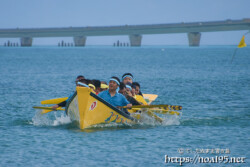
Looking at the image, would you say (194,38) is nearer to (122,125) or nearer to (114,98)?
(122,125)

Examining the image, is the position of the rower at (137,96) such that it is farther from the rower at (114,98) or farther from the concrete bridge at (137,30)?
the concrete bridge at (137,30)

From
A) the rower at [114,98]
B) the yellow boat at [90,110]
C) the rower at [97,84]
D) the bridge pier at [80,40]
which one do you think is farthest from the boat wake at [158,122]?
the bridge pier at [80,40]

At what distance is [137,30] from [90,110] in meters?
134

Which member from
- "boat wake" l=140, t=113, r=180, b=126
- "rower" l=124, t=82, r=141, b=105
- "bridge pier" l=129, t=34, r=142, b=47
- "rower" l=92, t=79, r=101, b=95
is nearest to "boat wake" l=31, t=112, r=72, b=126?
"rower" l=92, t=79, r=101, b=95

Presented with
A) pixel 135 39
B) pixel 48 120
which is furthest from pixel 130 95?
pixel 135 39

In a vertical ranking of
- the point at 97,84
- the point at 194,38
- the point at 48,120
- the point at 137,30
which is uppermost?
the point at 137,30

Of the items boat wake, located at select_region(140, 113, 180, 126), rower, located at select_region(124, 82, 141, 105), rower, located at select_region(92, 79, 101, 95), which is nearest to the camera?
rower, located at select_region(124, 82, 141, 105)

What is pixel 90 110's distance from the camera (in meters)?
16.5

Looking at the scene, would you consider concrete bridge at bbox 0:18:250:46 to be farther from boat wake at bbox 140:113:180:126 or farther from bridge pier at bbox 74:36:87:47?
boat wake at bbox 140:113:180:126

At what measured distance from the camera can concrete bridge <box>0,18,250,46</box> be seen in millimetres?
128750

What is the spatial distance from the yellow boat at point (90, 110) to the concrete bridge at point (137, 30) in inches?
4330

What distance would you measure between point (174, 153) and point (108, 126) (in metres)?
3.76

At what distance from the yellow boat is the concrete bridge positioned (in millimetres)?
109971

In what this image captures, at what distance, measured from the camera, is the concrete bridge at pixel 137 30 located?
128750mm
